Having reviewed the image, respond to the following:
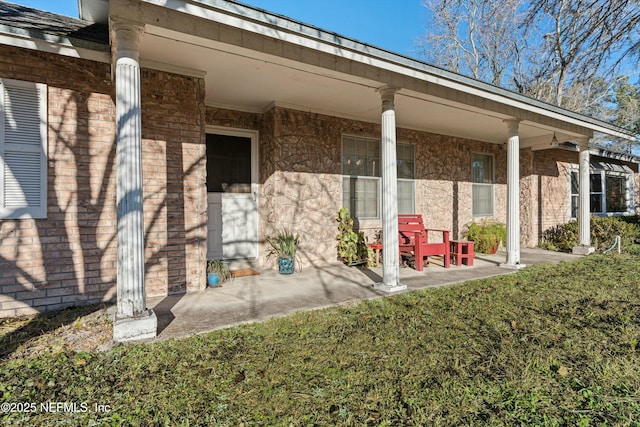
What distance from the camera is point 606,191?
35.6ft

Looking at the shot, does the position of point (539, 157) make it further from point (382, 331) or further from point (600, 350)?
point (382, 331)

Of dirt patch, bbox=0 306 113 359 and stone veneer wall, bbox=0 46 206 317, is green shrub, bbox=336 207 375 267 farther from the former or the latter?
dirt patch, bbox=0 306 113 359

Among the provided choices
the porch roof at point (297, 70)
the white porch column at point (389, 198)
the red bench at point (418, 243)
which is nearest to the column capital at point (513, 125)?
the porch roof at point (297, 70)

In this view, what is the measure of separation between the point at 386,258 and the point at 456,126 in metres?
4.29

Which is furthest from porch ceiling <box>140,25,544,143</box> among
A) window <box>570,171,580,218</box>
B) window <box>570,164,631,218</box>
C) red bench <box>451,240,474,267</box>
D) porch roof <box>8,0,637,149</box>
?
window <box>570,164,631,218</box>

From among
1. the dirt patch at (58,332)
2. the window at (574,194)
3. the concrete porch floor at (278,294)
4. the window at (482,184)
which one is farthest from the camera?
the window at (574,194)

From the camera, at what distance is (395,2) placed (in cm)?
1260

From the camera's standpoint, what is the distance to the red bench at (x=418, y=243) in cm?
561

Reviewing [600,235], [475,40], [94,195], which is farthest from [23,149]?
[475,40]

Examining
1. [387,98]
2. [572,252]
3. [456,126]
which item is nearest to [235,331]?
[387,98]

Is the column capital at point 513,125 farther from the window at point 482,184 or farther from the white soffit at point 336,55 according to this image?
the window at point 482,184

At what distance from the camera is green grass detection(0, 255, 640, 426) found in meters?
1.83

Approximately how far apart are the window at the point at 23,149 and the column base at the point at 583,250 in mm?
9951

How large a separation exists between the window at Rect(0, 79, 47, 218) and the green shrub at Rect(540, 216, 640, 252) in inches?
412
